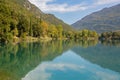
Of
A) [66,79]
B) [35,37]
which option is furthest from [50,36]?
[66,79]

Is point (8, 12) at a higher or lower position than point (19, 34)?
higher

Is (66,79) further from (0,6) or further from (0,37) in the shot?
(0,6)

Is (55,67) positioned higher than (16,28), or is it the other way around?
(16,28)

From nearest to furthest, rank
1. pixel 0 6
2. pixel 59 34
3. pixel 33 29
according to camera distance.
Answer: pixel 0 6, pixel 33 29, pixel 59 34

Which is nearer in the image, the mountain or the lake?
the lake

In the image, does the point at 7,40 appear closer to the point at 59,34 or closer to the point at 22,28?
the point at 22,28

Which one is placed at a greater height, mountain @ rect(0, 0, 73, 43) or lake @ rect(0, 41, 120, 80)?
mountain @ rect(0, 0, 73, 43)

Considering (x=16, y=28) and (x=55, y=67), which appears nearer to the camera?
(x=55, y=67)

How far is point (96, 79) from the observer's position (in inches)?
972

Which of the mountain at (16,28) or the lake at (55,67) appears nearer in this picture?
the lake at (55,67)

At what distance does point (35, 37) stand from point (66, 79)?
103262 mm

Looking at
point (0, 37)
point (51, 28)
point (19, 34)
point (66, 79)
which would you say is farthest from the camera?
point (51, 28)

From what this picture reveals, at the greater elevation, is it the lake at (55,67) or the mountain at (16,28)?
the mountain at (16,28)

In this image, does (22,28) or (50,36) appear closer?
(22,28)
